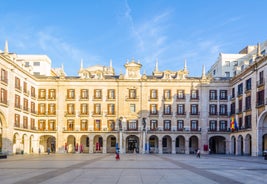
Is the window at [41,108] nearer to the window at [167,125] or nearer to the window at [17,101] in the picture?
the window at [17,101]

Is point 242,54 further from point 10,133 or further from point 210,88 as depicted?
point 10,133

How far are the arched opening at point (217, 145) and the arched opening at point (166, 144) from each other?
371 inches

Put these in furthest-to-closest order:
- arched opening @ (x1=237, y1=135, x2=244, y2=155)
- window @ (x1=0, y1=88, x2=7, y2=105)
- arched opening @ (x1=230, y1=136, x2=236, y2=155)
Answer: arched opening @ (x1=230, y1=136, x2=236, y2=155), arched opening @ (x1=237, y1=135, x2=244, y2=155), window @ (x1=0, y1=88, x2=7, y2=105)

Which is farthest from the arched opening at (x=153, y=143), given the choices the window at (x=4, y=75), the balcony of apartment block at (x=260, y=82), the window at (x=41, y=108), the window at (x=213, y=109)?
the window at (x=4, y=75)

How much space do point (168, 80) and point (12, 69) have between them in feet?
107

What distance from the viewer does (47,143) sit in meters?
78.2

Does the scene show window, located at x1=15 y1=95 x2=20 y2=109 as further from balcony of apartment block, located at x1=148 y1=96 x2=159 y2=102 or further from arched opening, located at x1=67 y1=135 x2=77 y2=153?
balcony of apartment block, located at x1=148 y1=96 x2=159 y2=102

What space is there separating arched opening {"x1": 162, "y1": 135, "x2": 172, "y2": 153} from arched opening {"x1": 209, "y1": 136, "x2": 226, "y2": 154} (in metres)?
9.43

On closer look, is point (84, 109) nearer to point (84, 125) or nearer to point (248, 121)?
point (84, 125)

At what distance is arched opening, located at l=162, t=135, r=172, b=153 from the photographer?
7675cm

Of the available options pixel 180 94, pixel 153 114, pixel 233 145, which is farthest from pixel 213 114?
pixel 153 114

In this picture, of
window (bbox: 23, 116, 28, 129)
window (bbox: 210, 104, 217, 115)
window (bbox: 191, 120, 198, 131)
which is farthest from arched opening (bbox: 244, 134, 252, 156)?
window (bbox: 23, 116, 28, 129)

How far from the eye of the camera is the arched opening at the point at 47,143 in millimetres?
76375

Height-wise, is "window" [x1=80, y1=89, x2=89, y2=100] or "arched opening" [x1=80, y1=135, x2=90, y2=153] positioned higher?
"window" [x1=80, y1=89, x2=89, y2=100]
